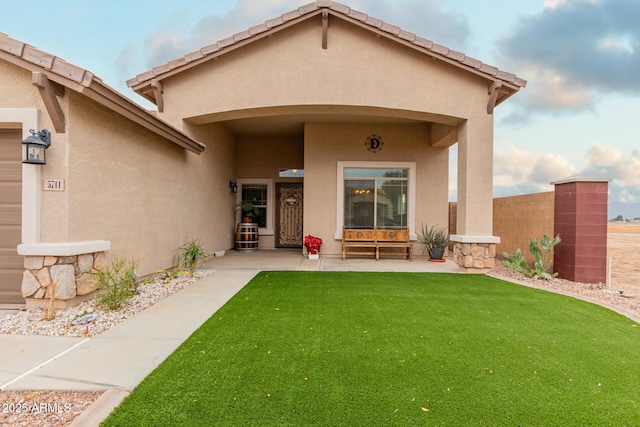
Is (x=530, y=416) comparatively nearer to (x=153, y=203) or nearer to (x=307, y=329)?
(x=307, y=329)

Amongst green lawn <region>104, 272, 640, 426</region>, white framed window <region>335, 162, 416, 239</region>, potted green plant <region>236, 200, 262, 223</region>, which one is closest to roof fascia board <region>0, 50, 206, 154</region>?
green lawn <region>104, 272, 640, 426</region>

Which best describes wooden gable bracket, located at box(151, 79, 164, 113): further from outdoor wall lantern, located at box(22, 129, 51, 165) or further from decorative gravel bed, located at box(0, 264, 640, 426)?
decorative gravel bed, located at box(0, 264, 640, 426)

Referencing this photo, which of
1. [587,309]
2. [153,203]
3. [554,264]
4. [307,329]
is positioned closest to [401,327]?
[307,329]

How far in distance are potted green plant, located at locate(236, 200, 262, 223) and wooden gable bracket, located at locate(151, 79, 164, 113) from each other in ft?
14.3

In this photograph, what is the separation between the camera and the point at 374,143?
31.0ft

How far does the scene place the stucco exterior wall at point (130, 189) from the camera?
13.8 ft

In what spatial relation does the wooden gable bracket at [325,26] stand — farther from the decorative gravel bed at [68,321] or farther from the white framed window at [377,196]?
the decorative gravel bed at [68,321]

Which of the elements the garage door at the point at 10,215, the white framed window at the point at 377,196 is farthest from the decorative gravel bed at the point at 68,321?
the white framed window at the point at 377,196

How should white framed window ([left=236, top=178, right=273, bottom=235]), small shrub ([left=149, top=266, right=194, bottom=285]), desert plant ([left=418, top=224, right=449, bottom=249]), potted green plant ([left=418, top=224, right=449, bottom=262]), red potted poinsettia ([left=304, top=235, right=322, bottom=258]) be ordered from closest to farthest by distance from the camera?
small shrub ([left=149, top=266, right=194, bottom=285])
potted green plant ([left=418, top=224, right=449, bottom=262])
desert plant ([left=418, top=224, right=449, bottom=249])
red potted poinsettia ([left=304, top=235, right=322, bottom=258])
white framed window ([left=236, top=178, right=273, bottom=235])

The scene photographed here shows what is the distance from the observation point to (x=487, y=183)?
279 inches

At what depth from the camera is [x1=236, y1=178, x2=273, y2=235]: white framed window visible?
11406mm

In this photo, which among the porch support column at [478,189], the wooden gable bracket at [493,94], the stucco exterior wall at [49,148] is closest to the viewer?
the stucco exterior wall at [49,148]

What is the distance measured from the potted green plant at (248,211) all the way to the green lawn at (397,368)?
6.38 m

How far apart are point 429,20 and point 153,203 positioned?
11.8 m
